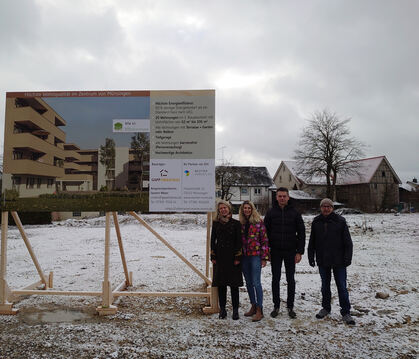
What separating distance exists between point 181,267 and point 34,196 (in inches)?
175

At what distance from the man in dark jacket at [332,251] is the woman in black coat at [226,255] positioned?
1.34 meters

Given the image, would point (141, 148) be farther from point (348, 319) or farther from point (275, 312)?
point (348, 319)

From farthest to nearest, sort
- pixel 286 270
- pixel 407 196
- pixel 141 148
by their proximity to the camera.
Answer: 1. pixel 407 196
2. pixel 141 148
3. pixel 286 270

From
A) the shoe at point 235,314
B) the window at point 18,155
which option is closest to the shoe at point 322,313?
the shoe at point 235,314

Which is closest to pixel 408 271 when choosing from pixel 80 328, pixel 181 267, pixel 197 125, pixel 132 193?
pixel 181 267

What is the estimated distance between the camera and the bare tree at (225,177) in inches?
1596

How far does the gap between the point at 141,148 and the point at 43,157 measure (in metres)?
1.92

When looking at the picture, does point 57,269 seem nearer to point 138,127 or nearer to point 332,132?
point 138,127

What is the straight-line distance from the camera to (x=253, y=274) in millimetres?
4895

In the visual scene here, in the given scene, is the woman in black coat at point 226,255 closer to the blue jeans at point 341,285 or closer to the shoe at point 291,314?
the shoe at point 291,314

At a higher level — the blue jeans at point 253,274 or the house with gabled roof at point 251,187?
the house with gabled roof at point 251,187

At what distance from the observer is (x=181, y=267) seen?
8.61 m

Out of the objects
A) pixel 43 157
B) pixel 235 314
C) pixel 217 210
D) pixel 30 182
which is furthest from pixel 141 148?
pixel 235 314

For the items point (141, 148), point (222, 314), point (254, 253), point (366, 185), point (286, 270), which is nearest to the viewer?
point (254, 253)
